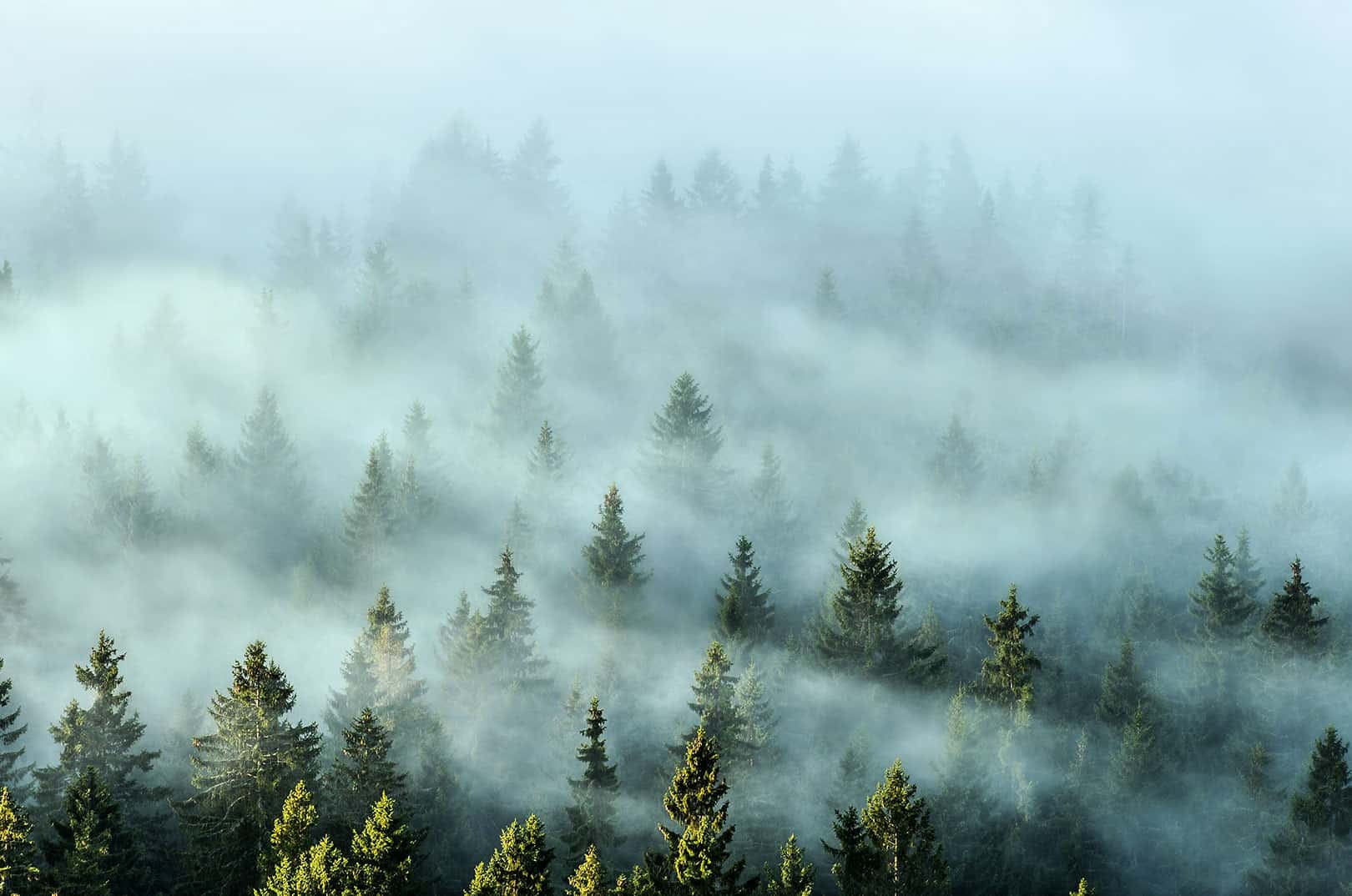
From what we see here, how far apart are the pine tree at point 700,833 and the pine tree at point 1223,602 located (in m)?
47.3

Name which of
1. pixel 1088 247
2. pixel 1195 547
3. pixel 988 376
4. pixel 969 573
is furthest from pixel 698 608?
pixel 1088 247

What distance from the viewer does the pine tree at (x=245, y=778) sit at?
55.2 meters

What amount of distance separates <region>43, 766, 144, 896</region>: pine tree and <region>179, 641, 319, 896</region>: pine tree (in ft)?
10.2

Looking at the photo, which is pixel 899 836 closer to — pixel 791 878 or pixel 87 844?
pixel 791 878

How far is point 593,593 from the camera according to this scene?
3314 inches

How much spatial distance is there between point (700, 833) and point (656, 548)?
55.7 m

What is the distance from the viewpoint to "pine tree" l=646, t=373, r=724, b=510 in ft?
324

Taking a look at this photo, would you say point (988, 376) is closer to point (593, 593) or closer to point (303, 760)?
point (593, 593)

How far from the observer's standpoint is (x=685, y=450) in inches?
3885

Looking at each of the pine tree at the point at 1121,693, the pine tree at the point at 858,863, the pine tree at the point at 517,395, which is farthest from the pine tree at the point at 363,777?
the pine tree at the point at 517,395

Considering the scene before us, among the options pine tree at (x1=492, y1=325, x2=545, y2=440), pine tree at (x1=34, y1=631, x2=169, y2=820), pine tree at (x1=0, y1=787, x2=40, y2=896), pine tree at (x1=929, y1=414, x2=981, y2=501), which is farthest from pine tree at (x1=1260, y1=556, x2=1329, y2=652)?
pine tree at (x1=0, y1=787, x2=40, y2=896)

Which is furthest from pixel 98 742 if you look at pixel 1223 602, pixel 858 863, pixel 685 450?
pixel 1223 602

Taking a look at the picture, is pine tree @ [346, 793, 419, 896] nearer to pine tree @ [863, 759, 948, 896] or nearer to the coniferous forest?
the coniferous forest

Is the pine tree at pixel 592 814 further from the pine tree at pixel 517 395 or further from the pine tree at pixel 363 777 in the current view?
the pine tree at pixel 517 395
